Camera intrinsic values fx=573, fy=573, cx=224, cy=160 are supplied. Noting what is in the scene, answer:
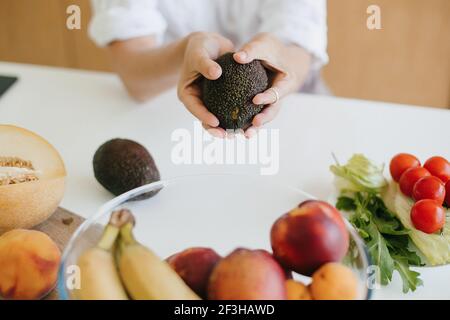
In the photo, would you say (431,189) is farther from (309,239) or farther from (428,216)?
(309,239)

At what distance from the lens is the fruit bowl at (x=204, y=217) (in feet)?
1.22

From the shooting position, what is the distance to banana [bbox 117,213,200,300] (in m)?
0.34

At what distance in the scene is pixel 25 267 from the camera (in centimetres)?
47

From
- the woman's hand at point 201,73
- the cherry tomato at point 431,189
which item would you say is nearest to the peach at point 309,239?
the woman's hand at point 201,73

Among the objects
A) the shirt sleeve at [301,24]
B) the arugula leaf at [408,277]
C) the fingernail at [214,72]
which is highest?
the shirt sleeve at [301,24]

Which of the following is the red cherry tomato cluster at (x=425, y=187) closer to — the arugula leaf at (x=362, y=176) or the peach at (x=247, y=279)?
the arugula leaf at (x=362, y=176)

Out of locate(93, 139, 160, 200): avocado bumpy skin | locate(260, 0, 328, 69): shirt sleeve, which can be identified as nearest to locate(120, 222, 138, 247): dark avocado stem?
locate(93, 139, 160, 200): avocado bumpy skin

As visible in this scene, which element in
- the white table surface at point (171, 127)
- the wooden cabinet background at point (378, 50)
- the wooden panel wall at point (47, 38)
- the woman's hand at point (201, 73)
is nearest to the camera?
the woman's hand at point (201, 73)

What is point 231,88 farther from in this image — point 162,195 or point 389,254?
point 389,254

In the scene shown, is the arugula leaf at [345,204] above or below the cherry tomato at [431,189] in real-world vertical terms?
below

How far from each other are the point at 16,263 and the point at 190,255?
18 cm

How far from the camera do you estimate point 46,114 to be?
0.82 meters

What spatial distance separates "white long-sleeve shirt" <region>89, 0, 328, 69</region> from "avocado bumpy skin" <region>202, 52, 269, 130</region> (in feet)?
1.47

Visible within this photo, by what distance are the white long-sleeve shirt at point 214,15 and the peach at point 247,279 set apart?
57cm
